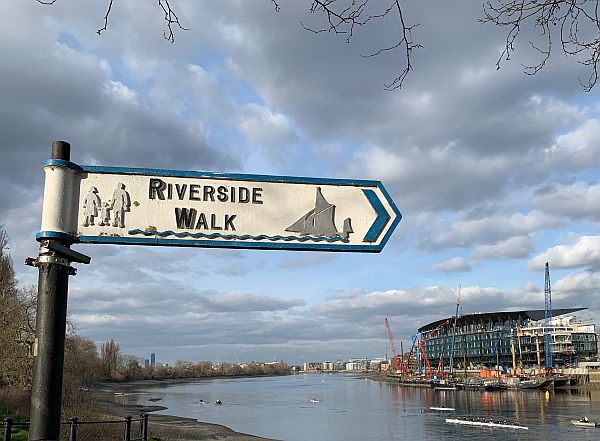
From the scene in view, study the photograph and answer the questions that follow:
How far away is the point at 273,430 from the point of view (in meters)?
53.8

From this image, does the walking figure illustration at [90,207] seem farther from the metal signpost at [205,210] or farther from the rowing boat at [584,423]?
the rowing boat at [584,423]

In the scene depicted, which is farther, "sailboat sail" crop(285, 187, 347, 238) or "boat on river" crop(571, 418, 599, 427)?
"boat on river" crop(571, 418, 599, 427)

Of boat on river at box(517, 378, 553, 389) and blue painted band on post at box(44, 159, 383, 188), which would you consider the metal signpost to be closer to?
blue painted band on post at box(44, 159, 383, 188)

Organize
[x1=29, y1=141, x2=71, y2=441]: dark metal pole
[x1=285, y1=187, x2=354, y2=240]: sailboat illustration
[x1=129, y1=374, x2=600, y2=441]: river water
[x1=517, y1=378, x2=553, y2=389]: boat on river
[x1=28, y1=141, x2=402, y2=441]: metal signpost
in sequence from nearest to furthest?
1. [x1=29, y1=141, x2=71, y2=441]: dark metal pole
2. [x1=28, y1=141, x2=402, y2=441]: metal signpost
3. [x1=285, y1=187, x2=354, y2=240]: sailboat illustration
4. [x1=129, y1=374, x2=600, y2=441]: river water
5. [x1=517, y1=378, x2=553, y2=389]: boat on river

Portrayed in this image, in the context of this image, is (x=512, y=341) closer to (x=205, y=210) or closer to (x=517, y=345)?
(x=517, y=345)

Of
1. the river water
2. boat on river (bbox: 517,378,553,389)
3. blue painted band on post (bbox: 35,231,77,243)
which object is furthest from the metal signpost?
boat on river (bbox: 517,378,553,389)

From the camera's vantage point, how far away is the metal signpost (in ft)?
12.5

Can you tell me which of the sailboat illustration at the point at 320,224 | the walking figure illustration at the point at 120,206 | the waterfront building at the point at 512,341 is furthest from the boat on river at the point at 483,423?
the waterfront building at the point at 512,341

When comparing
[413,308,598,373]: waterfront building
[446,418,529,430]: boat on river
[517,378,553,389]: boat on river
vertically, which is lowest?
[517,378,553,389]: boat on river

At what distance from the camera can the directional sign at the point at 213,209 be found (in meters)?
3.82

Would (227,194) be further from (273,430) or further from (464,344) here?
(464,344)

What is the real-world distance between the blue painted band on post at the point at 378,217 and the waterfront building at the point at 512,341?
487 feet

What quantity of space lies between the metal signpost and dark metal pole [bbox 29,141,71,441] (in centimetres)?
5

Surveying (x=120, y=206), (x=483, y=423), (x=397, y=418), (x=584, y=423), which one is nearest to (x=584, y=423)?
(x=584, y=423)
